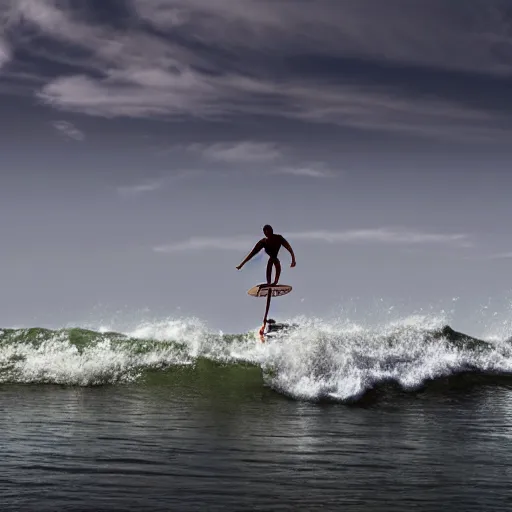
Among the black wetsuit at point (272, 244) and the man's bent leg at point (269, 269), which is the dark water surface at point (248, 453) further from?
the black wetsuit at point (272, 244)

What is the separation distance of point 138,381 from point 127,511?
33.4 ft

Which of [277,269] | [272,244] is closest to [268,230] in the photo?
[272,244]

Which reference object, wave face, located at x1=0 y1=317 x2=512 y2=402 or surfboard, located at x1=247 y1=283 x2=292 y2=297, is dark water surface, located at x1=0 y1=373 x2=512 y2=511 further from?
surfboard, located at x1=247 y1=283 x2=292 y2=297

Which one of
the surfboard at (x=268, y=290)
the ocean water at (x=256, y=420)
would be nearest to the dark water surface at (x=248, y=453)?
the ocean water at (x=256, y=420)

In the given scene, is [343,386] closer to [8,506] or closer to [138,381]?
[138,381]

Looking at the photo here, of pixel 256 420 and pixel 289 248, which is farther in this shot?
pixel 289 248

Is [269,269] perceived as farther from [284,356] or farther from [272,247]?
[284,356]

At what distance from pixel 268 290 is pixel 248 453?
9.08 metres

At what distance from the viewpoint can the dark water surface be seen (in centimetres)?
594

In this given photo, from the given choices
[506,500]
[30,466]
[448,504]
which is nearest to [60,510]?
[30,466]

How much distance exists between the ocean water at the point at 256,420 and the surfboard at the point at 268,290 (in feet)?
4.20

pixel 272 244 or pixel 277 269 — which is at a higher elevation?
pixel 272 244

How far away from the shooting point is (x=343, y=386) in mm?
14125

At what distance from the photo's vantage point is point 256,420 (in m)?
11.1
